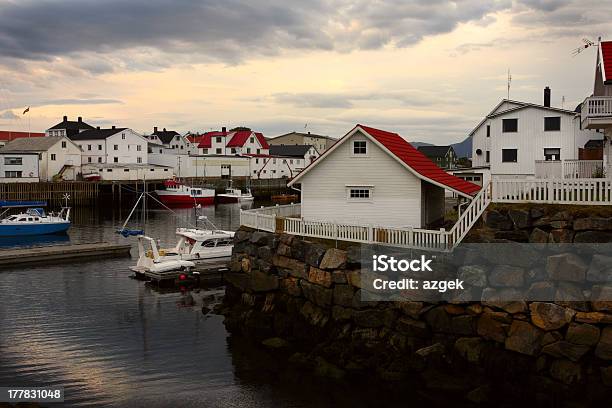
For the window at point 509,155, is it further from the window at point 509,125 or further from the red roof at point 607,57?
the red roof at point 607,57

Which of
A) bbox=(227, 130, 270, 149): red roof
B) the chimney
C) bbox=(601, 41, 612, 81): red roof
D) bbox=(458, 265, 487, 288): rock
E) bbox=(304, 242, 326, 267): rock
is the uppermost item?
bbox=(227, 130, 270, 149): red roof

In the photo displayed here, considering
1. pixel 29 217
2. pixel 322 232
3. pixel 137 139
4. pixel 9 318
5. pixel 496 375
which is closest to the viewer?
pixel 496 375

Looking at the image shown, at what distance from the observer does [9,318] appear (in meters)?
24.8

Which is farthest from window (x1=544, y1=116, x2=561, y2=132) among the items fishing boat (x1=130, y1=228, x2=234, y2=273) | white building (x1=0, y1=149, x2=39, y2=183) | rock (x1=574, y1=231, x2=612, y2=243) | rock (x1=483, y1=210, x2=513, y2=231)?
white building (x1=0, y1=149, x2=39, y2=183)

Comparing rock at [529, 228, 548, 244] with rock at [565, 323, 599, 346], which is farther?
rock at [529, 228, 548, 244]

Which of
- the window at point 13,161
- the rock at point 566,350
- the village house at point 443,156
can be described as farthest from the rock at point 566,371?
the village house at point 443,156

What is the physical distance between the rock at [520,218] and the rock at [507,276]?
1.58 meters

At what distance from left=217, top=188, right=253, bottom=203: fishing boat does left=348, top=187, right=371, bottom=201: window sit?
232ft

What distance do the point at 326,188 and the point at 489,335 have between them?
10.5m

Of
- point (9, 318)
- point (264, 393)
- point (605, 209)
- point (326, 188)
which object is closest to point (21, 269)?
point (9, 318)

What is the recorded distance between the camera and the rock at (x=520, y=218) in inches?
730

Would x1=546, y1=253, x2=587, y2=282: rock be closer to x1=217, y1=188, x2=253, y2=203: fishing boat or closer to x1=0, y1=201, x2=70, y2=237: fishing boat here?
x1=0, y1=201, x2=70, y2=237: fishing boat

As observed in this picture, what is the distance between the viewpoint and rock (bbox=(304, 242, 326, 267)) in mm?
21172

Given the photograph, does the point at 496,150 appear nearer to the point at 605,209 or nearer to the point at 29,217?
the point at 605,209
